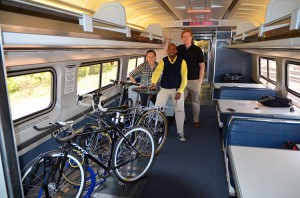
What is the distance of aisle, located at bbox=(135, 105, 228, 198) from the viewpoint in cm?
340

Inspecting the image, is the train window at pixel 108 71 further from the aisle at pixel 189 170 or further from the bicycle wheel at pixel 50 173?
the bicycle wheel at pixel 50 173

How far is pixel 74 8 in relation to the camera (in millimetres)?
3947

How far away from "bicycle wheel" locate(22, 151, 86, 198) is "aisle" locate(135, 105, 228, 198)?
3.21 feet

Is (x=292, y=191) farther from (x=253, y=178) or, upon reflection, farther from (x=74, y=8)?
(x=74, y=8)

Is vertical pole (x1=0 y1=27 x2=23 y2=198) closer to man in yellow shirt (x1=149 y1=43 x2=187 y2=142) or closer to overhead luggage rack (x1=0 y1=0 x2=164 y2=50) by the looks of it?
overhead luggage rack (x1=0 y1=0 x2=164 y2=50)

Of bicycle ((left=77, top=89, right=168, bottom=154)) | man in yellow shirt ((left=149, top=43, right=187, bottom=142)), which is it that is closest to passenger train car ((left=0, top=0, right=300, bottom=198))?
bicycle ((left=77, top=89, right=168, bottom=154))

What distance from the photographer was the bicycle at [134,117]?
140 inches

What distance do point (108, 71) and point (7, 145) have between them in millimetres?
5258

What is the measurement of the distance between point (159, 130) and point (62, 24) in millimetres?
3242

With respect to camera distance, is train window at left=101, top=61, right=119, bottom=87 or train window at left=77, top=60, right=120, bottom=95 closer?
train window at left=77, top=60, right=120, bottom=95

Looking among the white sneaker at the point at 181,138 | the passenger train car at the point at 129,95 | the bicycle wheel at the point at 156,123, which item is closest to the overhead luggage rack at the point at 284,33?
the passenger train car at the point at 129,95

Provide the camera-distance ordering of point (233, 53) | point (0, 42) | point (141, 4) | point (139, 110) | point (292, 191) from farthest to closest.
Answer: point (233, 53) → point (141, 4) → point (139, 110) → point (292, 191) → point (0, 42)

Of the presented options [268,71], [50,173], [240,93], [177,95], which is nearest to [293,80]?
[240,93]

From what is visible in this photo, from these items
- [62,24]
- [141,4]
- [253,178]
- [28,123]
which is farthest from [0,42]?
[141,4]
